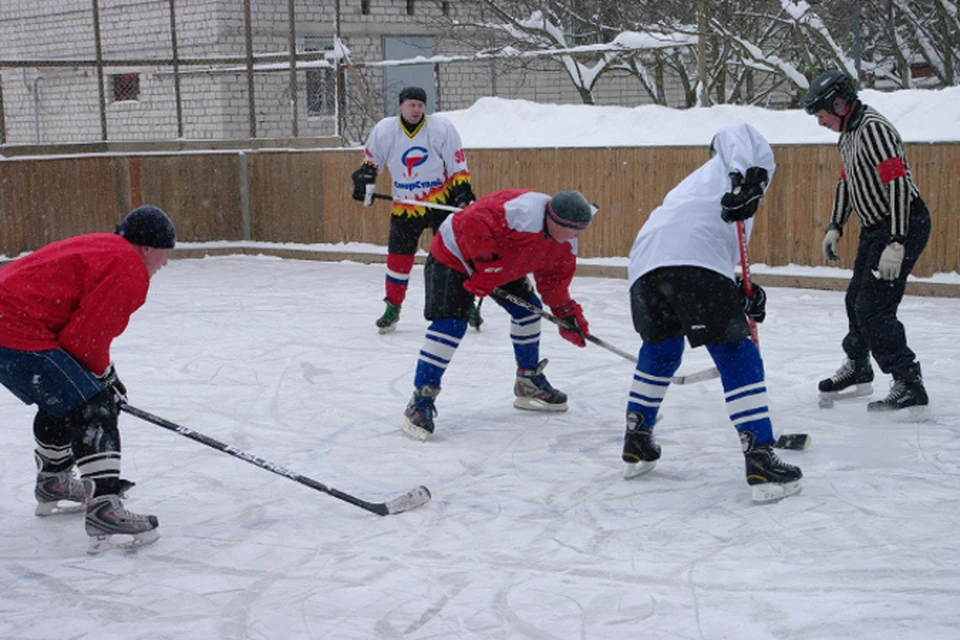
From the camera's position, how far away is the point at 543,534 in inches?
133

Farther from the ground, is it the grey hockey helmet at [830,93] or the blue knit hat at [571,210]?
the grey hockey helmet at [830,93]

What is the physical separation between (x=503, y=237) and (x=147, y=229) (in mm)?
1491

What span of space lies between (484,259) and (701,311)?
106 centimetres

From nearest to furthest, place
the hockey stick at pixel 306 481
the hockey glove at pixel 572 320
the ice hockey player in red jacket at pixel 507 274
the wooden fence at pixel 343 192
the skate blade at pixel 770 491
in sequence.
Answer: the hockey stick at pixel 306 481
the skate blade at pixel 770 491
the ice hockey player in red jacket at pixel 507 274
the hockey glove at pixel 572 320
the wooden fence at pixel 343 192

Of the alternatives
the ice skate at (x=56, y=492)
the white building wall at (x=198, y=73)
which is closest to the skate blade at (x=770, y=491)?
the ice skate at (x=56, y=492)

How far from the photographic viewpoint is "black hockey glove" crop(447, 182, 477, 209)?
6887 mm

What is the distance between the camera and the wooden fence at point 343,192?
26.5 feet

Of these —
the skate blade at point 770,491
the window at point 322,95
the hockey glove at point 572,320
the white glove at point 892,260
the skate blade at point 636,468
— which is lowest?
the skate blade at point 636,468

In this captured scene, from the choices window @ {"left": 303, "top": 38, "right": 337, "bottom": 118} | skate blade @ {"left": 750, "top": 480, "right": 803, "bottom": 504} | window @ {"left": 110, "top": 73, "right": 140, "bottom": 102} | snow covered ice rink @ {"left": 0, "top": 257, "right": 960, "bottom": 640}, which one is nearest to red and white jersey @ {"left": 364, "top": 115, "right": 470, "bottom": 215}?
snow covered ice rink @ {"left": 0, "top": 257, "right": 960, "bottom": 640}

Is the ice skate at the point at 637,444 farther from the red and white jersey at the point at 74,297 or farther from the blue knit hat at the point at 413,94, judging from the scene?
the blue knit hat at the point at 413,94

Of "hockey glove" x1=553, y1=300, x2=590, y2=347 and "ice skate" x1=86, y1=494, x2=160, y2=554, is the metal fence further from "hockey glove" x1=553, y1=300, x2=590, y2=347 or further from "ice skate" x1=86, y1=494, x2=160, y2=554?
"ice skate" x1=86, y1=494, x2=160, y2=554

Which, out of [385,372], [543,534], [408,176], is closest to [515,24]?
[408,176]

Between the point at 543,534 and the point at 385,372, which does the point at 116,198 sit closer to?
the point at 385,372

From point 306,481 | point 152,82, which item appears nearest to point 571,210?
point 306,481
